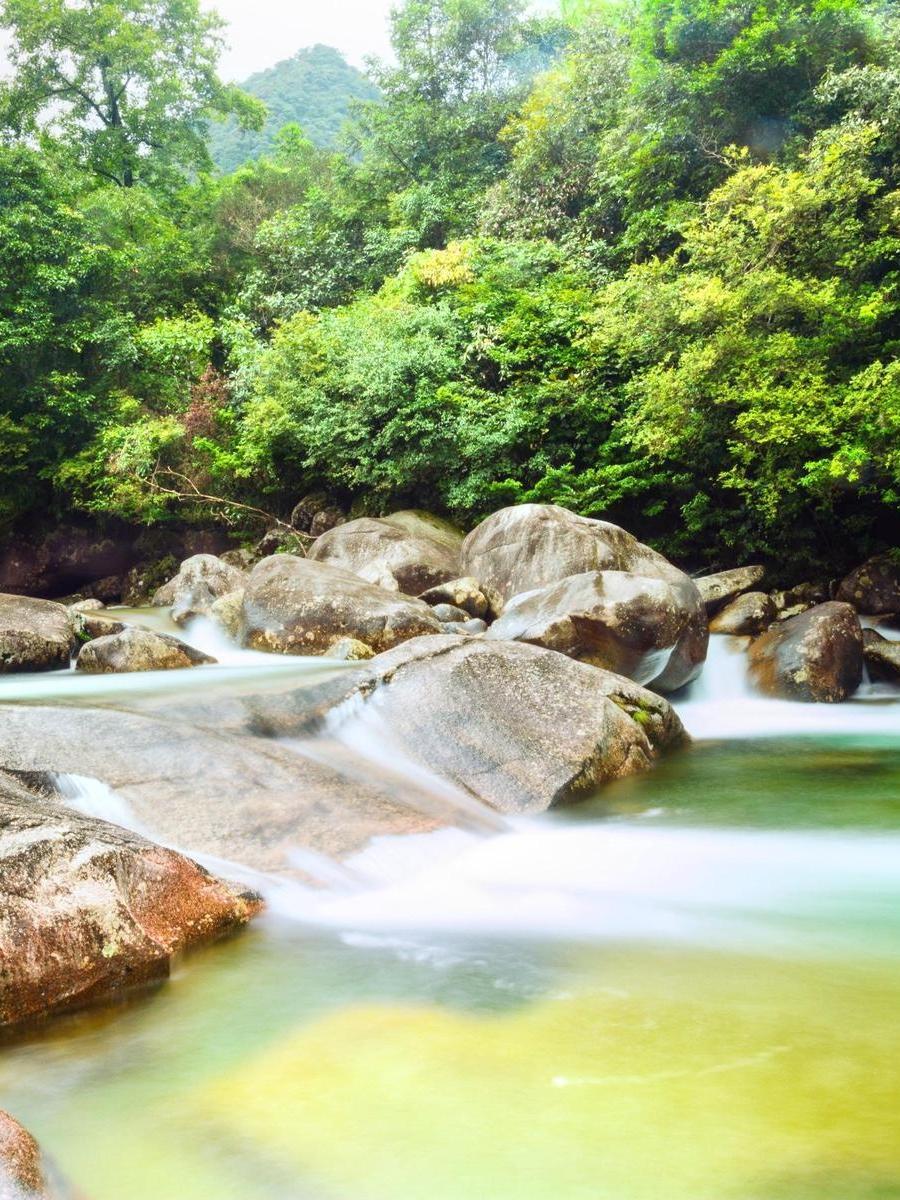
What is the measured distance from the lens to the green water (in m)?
2.50

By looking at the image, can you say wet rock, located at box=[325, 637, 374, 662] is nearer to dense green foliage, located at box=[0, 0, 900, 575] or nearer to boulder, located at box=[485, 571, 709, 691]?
boulder, located at box=[485, 571, 709, 691]

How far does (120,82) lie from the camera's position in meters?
28.3

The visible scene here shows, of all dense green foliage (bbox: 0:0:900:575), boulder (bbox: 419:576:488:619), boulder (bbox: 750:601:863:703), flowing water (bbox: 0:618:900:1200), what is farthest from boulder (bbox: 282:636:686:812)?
dense green foliage (bbox: 0:0:900:575)

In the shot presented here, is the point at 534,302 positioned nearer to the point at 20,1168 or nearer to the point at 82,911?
the point at 82,911

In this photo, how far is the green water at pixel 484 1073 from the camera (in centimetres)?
250

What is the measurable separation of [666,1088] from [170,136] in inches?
1314

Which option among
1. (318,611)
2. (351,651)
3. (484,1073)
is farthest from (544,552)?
(484,1073)

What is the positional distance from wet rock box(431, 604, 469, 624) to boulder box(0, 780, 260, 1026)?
27.0ft

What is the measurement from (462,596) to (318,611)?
263cm

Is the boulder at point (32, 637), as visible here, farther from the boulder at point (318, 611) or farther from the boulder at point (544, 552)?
the boulder at point (544, 552)

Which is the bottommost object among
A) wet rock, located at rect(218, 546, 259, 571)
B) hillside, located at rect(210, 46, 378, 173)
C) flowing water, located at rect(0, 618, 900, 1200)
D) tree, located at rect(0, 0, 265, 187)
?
flowing water, located at rect(0, 618, 900, 1200)

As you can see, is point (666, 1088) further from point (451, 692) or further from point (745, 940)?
point (451, 692)

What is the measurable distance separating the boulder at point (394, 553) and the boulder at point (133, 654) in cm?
385

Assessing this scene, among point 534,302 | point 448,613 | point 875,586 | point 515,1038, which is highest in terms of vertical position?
point 534,302
